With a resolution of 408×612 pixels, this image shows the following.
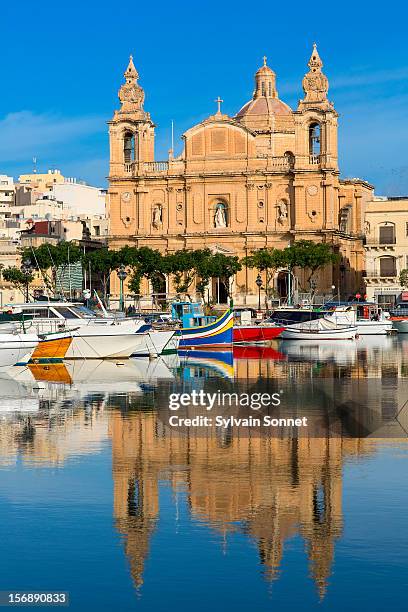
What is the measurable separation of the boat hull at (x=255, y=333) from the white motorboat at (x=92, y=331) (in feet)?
39.5

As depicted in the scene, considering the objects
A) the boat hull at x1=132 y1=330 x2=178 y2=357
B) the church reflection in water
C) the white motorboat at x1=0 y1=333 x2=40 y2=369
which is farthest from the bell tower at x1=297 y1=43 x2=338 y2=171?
the church reflection in water

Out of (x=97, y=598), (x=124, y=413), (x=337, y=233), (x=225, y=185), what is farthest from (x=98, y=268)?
(x=97, y=598)

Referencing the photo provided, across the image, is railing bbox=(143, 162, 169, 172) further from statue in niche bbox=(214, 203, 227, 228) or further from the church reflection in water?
the church reflection in water

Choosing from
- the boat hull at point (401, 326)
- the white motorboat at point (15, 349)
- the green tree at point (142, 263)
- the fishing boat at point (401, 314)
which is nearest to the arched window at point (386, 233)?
the fishing boat at point (401, 314)

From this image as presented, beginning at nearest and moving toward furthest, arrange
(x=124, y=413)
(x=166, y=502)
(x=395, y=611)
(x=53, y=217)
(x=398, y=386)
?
(x=395, y=611) → (x=166, y=502) → (x=124, y=413) → (x=398, y=386) → (x=53, y=217)

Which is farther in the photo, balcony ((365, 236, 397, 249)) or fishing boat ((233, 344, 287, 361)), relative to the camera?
balcony ((365, 236, 397, 249))

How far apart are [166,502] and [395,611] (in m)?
5.89

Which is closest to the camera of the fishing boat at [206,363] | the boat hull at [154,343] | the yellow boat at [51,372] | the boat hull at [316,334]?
the yellow boat at [51,372]

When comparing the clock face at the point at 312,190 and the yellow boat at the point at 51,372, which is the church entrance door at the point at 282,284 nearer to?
the clock face at the point at 312,190

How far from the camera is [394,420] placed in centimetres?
2861

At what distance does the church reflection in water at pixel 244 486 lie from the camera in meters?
16.7

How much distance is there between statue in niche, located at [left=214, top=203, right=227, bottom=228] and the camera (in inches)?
4237

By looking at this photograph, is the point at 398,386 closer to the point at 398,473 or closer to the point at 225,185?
the point at 398,473

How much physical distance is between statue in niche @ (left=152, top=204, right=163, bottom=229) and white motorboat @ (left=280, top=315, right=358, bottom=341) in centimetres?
3740
